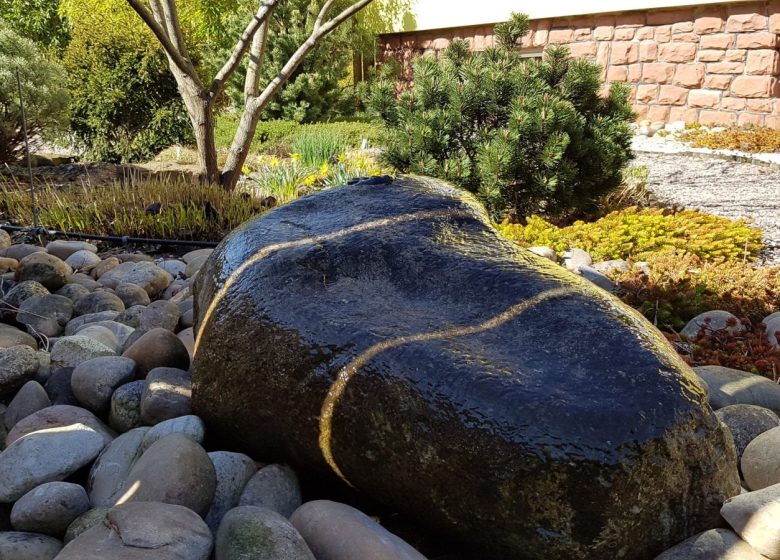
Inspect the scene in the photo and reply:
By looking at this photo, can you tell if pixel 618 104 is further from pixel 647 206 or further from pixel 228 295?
pixel 228 295

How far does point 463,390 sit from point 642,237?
12.9 ft

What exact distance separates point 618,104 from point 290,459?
517cm

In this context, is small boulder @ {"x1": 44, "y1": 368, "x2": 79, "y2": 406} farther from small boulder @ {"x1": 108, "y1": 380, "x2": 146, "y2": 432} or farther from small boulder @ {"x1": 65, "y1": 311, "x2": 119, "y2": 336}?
small boulder @ {"x1": 65, "y1": 311, "x2": 119, "y2": 336}

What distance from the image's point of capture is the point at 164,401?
8.65 ft

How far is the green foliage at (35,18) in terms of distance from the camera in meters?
22.7

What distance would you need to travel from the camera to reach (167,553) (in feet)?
5.72

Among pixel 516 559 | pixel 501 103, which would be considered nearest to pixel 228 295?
pixel 516 559

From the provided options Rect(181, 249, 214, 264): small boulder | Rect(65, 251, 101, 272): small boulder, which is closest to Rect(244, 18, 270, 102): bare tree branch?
Rect(181, 249, 214, 264): small boulder

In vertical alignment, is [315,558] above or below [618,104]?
below

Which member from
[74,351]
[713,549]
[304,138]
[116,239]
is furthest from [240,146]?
[713,549]

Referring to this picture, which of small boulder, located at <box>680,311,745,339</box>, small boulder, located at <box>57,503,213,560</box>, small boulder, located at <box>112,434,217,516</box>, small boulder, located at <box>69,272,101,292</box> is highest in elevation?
small boulder, located at <box>57,503,213,560</box>

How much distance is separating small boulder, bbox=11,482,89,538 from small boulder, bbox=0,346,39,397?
862 mm

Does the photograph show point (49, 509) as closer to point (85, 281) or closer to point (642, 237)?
point (85, 281)

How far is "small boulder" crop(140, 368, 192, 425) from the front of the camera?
2635 millimetres
